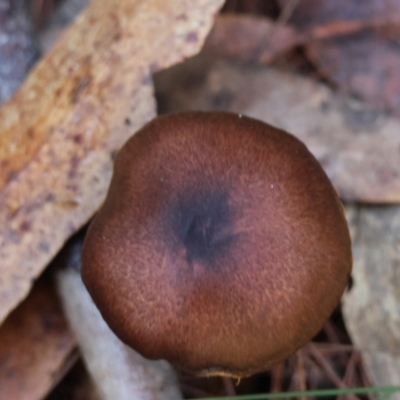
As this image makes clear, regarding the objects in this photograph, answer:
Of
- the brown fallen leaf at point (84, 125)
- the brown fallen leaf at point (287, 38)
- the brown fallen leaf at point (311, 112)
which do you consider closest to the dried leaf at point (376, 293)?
the brown fallen leaf at point (311, 112)

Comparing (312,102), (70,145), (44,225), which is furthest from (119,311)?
(312,102)

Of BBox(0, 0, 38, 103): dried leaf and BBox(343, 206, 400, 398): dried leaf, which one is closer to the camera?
BBox(343, 206, 400, 398): dried leaf

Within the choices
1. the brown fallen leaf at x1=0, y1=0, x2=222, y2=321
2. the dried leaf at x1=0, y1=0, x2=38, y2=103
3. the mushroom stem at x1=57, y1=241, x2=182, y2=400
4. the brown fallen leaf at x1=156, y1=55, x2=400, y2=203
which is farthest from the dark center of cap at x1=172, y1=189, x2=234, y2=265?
the dried leaf at x1=0, y1=0, x2=38, y2=103

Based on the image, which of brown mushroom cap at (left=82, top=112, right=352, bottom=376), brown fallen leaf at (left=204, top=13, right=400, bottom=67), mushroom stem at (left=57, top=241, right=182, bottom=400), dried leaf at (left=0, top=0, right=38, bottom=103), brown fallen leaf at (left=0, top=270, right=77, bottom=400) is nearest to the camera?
brown mushroom cap at (left=82, top=112, right=352, bottom=376)

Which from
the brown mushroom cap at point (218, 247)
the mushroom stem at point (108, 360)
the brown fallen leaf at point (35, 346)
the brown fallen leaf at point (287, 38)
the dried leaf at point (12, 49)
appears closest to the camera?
the brown mushroom cap at point (218, 247)

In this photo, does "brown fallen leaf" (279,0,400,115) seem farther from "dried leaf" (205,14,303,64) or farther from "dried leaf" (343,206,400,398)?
"dried leaf" (343,206,400,398)

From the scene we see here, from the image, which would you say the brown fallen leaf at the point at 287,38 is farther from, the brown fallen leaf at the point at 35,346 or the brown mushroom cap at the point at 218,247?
the brown fallen leaf at the point at 35,346
